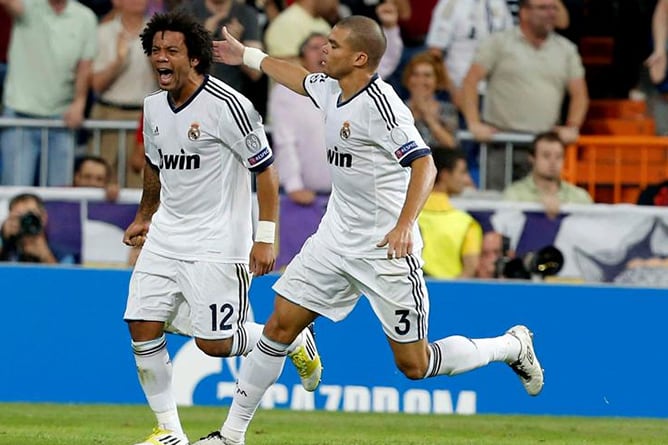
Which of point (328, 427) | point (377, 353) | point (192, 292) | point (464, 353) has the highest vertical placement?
point (192, 292)

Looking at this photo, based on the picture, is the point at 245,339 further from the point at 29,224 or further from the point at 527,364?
the point at 29,224

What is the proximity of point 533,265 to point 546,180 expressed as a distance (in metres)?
1.13

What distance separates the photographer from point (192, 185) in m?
9.37

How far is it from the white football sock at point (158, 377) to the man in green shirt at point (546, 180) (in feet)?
18.5

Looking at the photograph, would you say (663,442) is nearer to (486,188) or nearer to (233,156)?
(233,156)

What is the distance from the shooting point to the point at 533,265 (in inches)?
533

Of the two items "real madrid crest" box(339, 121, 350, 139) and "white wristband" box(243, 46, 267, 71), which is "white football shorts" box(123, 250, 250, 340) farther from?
"white wristband" box(243, 46, 267, 71)

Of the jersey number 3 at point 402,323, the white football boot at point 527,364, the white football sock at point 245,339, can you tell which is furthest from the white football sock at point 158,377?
the white football boot at point 527,364

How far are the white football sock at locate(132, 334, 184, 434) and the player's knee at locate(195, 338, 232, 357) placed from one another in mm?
209

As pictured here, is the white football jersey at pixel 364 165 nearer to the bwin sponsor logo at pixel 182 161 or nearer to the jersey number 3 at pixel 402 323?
the jersey number 3 at pixel 402 323

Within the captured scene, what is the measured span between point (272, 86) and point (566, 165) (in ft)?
8.94

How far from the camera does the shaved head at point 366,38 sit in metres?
9.38

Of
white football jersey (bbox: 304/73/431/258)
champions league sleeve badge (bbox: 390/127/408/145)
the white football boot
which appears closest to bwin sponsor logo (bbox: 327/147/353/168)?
white football jersey (bbox: 304/73/431/258)

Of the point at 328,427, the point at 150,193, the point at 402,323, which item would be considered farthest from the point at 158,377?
the point at 328,427
